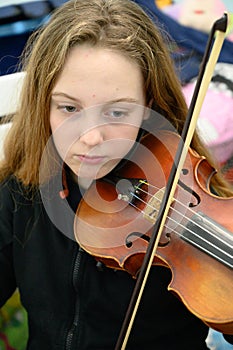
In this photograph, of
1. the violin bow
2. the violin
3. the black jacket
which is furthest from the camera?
the black jacket

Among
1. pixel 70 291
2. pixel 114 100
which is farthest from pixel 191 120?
pixel 70 291

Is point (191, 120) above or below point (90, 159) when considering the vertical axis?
above

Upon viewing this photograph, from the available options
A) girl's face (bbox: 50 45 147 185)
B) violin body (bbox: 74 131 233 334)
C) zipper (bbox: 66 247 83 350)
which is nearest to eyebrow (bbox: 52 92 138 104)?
girl's face (bbox: 50 45 147 185)

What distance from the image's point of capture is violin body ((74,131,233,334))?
0.71 meters

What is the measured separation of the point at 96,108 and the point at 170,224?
18cm

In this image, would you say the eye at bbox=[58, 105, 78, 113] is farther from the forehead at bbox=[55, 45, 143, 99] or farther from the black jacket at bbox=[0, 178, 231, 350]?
the black jacket at bbox=[0, 178, 231, 350]

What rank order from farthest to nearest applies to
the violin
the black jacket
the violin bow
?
the black jacket
the violin
the violin bow

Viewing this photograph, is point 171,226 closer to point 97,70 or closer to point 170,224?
point 170,224

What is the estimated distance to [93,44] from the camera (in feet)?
2.53

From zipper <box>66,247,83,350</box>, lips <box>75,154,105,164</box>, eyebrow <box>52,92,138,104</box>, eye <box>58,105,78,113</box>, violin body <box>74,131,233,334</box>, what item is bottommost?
zipper <box>66,247,83,350</box>

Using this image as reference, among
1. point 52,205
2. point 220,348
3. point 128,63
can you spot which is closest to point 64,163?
point 52,205

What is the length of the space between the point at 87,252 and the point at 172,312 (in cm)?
16

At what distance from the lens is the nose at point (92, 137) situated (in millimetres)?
755

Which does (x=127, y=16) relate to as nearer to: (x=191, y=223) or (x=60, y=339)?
(x=191, y=223)
